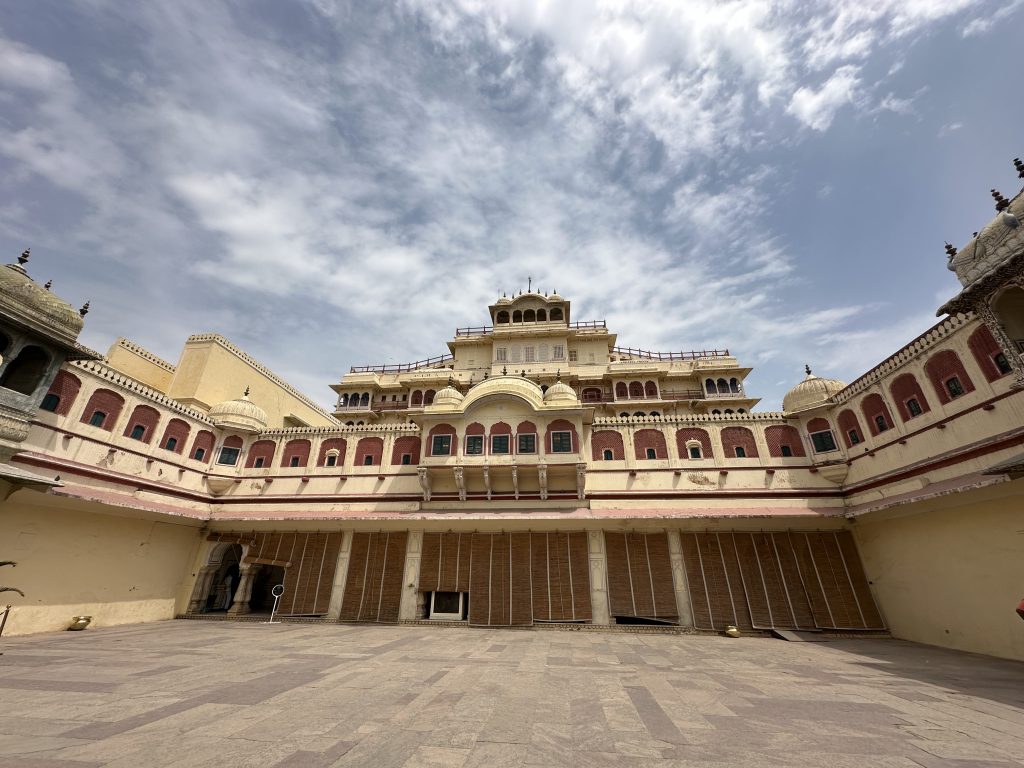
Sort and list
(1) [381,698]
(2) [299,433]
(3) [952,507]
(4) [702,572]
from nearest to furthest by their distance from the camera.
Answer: (1) [381,698], (3) [952,507], (4) [702,572], (2) [299,433]

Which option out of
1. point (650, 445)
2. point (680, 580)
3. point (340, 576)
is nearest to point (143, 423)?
point (340, 576)

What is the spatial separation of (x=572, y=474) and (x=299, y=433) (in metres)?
17.4

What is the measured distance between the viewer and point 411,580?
69.9 feet

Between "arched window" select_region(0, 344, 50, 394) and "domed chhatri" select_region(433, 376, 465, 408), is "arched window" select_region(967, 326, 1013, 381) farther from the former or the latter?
"arched window" select_region(0, 344, 50, 394)

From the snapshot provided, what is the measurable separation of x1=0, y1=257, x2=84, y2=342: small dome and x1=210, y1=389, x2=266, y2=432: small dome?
8.89 meters

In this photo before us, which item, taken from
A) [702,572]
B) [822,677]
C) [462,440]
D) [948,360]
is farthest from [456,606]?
[948,360]

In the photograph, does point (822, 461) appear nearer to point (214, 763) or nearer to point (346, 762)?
point (346, 762)

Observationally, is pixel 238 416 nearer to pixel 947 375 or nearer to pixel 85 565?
pixel 85 565

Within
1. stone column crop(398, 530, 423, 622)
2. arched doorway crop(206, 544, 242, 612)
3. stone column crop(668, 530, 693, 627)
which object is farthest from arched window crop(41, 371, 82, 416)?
stone column crop(668, 530, 693, 627)

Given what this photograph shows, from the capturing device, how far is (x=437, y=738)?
6262mm

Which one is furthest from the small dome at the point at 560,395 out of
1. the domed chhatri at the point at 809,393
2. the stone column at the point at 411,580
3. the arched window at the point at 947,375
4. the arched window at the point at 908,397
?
the arched window at the point at 947,375

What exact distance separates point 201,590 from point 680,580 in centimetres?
2616

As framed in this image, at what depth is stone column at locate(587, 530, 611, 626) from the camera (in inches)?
767

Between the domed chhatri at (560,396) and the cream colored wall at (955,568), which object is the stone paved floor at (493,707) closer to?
the cream colored wall at (955,568)
